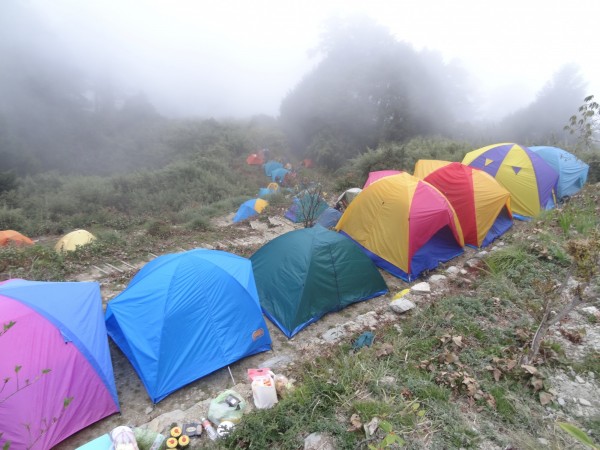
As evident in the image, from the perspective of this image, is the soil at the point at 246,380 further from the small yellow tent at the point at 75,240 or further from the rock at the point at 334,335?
the small yellow tent at the point at 75,240

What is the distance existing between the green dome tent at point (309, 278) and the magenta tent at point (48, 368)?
8.07ft

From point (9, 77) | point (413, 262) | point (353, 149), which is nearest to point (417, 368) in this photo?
point (413, 262)

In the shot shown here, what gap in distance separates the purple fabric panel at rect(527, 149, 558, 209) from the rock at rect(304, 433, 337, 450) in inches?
378

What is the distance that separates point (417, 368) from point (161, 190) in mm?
17316

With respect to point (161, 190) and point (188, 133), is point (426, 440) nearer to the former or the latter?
point (161, 190)

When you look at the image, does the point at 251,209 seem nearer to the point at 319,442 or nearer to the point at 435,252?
the point at 435,252

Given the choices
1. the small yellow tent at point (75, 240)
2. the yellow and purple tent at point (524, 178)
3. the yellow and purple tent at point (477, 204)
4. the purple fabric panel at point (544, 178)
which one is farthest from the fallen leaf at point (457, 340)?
the small yellow tent at point (75, 240)

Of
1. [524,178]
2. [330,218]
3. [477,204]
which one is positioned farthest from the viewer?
[330,218]

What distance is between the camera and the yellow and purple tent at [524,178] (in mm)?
8875

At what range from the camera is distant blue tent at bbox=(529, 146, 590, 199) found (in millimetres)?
9656

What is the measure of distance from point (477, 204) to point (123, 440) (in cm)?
778

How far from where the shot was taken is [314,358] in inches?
155

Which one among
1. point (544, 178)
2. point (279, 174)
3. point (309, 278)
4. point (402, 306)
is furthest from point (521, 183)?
point (279, 174)

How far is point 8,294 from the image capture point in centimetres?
349
